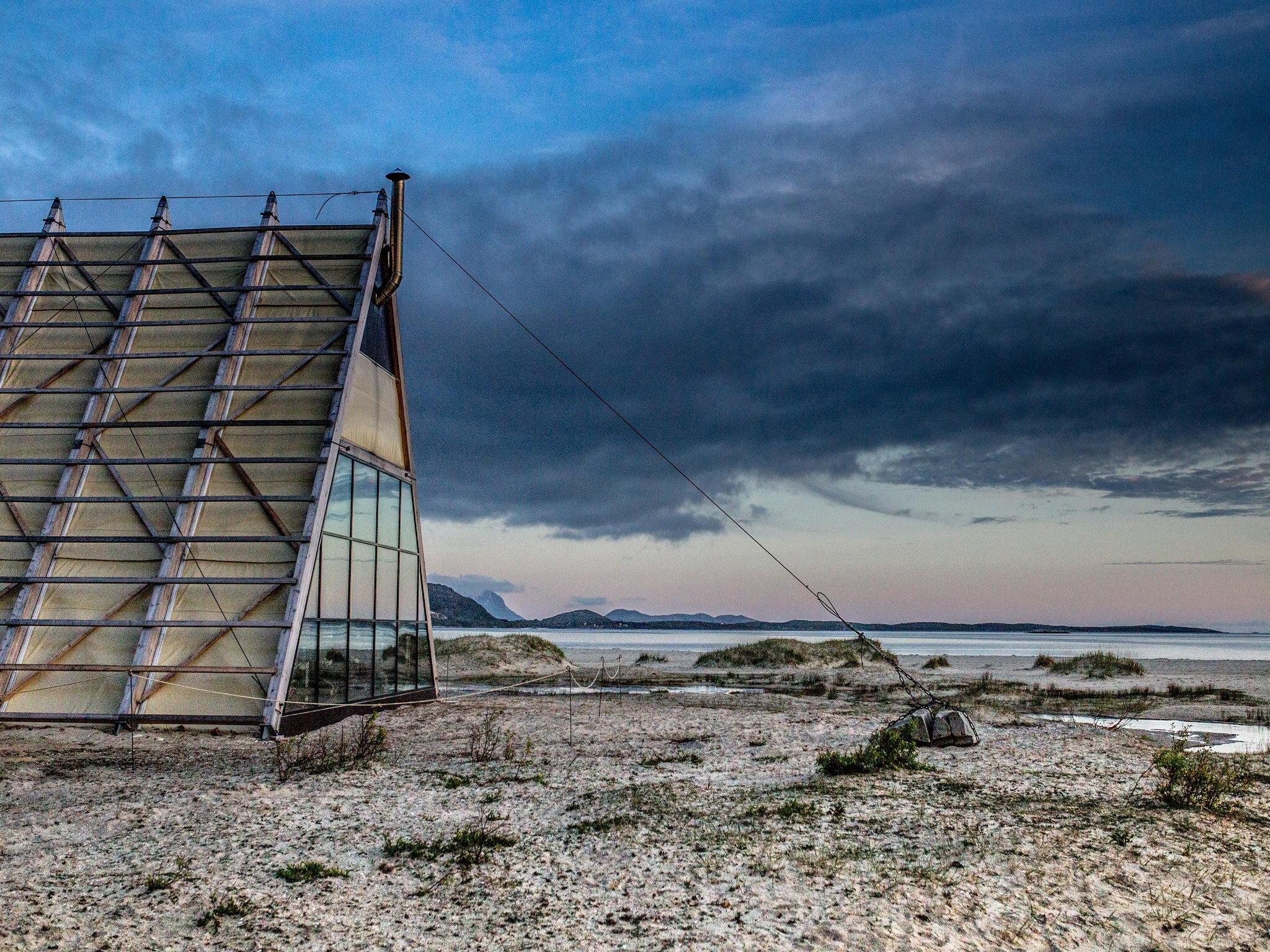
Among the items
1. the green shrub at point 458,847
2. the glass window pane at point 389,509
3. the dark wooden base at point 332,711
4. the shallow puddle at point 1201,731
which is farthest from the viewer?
the glass window pane at point 389,509

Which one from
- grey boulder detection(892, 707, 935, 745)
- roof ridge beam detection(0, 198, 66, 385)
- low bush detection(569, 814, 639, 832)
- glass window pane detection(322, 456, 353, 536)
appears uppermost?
roof ridge beam detection(0, 198, 66, 385)

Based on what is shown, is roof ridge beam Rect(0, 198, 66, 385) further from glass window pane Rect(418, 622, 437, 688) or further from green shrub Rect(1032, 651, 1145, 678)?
green shrub Rect(1032, 651, 1145, 678)

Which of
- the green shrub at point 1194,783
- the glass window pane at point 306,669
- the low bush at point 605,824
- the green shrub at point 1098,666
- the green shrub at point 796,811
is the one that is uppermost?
the green shrub at point 1098,666

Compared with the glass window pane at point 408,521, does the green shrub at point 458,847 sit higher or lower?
lower

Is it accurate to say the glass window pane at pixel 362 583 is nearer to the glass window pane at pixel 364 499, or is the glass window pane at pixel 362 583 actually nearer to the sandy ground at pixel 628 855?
the glass window pane at pixel 364 499

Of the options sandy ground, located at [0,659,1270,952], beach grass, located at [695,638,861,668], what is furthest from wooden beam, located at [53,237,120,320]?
beach grass, located at [695,638,861,668]

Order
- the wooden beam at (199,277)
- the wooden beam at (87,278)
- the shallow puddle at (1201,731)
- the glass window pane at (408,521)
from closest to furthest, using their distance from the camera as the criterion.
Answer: the shallow puddle at (1201,731) → the wooden beam at (199,277) → the wooden beam at (87,278) → the glass window pane at (408,521)

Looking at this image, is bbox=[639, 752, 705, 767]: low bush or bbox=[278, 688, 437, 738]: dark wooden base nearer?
bbox=[639, 752, 705, 767]: low bush

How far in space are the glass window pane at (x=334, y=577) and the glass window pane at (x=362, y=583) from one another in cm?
33

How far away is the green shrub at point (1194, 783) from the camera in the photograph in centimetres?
1184

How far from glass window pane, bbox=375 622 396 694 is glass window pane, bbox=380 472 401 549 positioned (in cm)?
185

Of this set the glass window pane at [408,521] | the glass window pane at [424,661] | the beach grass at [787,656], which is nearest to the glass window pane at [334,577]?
the glass window pane at [408,521]

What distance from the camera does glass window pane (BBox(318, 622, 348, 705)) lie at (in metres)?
17.1

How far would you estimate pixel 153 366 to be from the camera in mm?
18328
